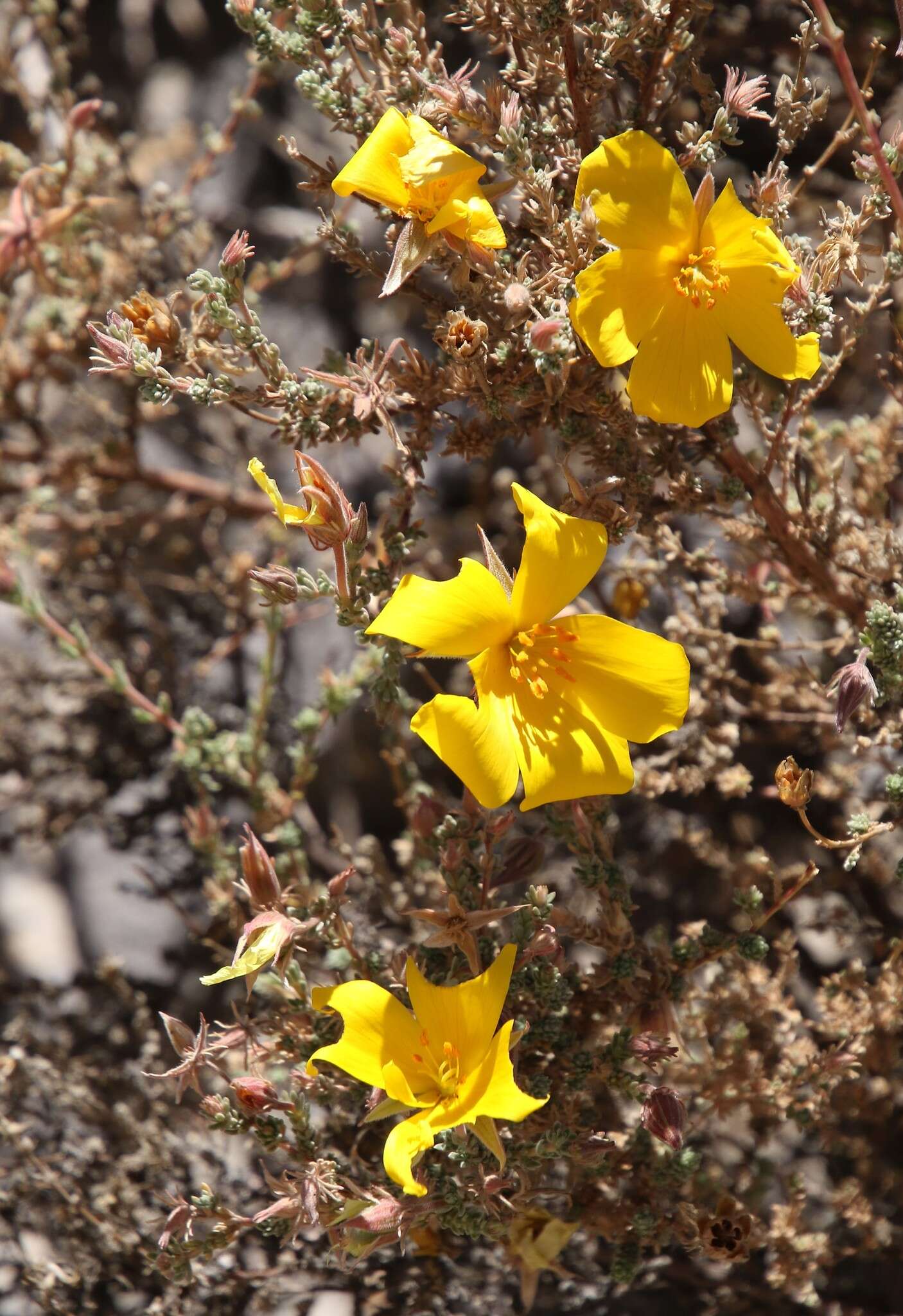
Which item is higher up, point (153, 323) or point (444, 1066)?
→ point (153, 323)

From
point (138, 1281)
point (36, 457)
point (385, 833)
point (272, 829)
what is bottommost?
point (138, 1281)

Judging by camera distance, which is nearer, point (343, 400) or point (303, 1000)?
point (343, 400)

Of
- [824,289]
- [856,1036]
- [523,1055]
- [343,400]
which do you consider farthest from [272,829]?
[824,289]

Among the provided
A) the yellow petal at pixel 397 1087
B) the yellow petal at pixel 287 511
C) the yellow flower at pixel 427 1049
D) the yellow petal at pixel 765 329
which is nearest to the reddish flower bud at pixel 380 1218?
the yellow flower at pixel 427 1049

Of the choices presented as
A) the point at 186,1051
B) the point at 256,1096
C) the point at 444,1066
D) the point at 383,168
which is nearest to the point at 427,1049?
the point at 444,1066

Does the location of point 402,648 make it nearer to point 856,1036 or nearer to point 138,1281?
point 856,1036

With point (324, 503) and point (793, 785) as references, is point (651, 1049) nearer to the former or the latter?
point (793, 785)

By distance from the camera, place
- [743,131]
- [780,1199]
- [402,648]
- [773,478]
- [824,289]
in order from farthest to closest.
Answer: [743,131] → [780,1199] → [773,478] → [402,648] → [824,289]
